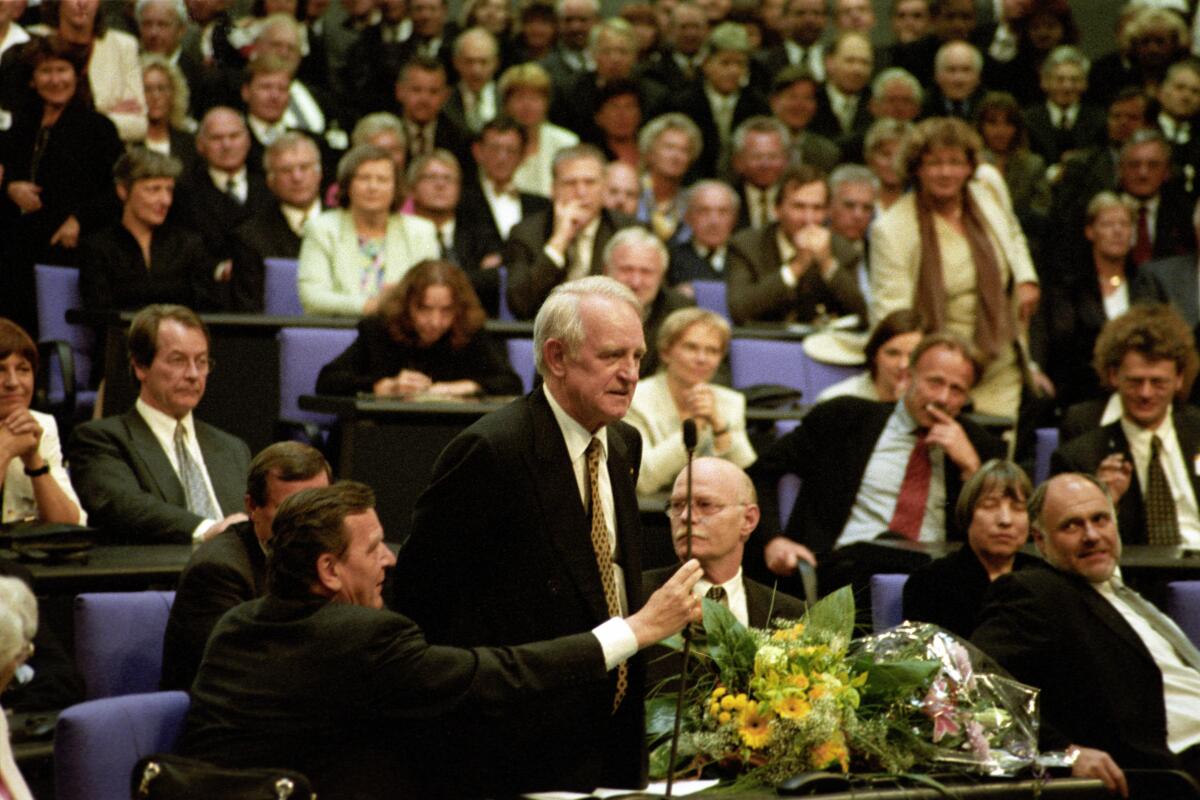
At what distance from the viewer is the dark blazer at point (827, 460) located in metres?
5.21

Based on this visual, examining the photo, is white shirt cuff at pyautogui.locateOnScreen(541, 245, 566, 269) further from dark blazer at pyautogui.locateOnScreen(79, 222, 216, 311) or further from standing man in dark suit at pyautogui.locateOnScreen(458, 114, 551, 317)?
dark blazer at pyautogui.locateOnScreen(79, 222, 216, 311)

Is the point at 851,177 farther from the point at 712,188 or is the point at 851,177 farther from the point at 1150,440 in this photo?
the point at 1150,440

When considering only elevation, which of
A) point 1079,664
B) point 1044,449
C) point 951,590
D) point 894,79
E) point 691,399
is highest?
point 894,79

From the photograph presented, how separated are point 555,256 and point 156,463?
2.30m

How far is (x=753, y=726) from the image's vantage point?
289cm

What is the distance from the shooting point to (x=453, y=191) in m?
6.99

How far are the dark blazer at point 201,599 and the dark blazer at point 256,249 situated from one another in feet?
10.1

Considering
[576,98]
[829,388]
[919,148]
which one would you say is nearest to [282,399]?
[829,388]

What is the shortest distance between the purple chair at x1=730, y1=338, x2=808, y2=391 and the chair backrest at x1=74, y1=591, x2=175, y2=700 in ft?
10.3

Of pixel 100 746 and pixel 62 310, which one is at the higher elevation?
pixel 62 310

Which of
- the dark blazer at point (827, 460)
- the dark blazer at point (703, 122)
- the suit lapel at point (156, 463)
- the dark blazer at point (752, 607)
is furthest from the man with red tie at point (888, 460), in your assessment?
the dark blazer at point (703, 122)

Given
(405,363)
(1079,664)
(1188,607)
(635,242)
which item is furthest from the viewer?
(635,242)

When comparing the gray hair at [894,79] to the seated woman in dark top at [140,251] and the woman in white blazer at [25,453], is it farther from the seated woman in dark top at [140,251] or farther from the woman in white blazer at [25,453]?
the woman in white blazer at [25,453]

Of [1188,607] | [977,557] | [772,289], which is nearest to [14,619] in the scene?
[977,557]
